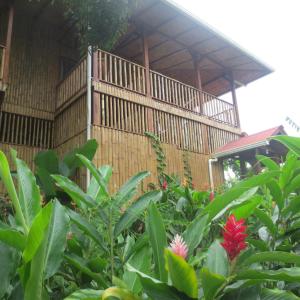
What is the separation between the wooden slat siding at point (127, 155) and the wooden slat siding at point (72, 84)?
1.62m

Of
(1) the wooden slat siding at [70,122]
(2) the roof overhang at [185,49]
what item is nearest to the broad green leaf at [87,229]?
(1) the wooden slat siding at [70,122]

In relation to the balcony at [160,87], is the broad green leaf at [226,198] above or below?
below

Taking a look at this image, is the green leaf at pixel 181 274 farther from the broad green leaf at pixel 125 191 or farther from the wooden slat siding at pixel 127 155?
the wooden slat siding at pixel 127 155

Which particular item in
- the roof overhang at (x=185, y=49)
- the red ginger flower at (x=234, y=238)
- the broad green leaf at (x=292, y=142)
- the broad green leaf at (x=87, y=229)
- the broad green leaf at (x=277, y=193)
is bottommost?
the red ginger flower at (x=234, y=238)

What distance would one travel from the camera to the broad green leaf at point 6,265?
0.90m

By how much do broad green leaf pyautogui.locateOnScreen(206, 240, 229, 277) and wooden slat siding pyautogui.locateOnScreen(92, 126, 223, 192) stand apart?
21.9ft

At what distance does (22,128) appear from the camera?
32.8 feet

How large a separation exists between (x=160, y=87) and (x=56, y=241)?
979 cm

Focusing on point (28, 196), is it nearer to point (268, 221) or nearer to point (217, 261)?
point (217, 261)

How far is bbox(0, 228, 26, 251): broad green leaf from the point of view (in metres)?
0.87

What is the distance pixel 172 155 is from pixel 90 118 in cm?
274

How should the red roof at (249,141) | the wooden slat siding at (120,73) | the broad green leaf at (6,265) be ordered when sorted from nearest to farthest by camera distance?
the broad green leaf at (6,265) → the wooden slat siding at (120,73) → the red roof at (249,141)

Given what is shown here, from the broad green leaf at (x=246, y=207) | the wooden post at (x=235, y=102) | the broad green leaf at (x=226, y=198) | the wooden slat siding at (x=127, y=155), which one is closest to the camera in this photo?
the broad green leaf at (x=226, y=198)

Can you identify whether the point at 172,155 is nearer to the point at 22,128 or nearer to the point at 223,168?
the point at 223,168
